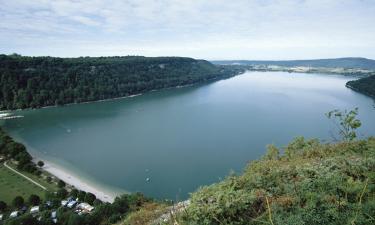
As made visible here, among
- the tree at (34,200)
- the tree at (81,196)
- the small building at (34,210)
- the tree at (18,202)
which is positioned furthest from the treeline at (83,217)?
the tree at (34,200)

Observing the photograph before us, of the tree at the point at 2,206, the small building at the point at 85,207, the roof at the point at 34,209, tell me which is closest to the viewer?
the small building at the point at 85,207

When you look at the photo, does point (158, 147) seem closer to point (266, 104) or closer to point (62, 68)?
point (266, 104)

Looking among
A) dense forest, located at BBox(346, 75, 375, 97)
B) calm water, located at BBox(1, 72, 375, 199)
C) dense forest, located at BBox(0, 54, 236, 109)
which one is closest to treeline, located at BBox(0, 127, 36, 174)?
calm water, located at BBox(1, 72, 375, 199)

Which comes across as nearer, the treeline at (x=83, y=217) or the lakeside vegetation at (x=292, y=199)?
the lakeside vegetation at (x=292, y=199)

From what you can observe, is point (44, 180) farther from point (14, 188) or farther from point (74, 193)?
point (74, 193)

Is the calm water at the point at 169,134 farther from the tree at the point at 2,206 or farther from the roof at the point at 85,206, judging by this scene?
the tree at the point at 2,206

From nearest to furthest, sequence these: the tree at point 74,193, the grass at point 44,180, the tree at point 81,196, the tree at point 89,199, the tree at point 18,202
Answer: the tree at point 18,202 → the tree at point 89,199 → the tree at point 81,196 → the tree at point 74,193 → the grass at point 44,180
